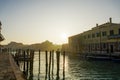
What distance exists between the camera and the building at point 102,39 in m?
45.3

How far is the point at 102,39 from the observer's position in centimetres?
5159

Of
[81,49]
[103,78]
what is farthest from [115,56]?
[81,49]

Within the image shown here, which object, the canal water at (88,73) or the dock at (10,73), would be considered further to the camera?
the canal water at (88,73)

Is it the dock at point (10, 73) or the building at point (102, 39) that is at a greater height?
the building at point (102, 39)

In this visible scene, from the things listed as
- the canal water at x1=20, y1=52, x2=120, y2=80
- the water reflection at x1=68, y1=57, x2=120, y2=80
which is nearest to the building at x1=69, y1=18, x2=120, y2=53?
the canal water at x1=20, y1=52, x2=120, y2=80

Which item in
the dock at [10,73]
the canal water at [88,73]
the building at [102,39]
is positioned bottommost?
the canal water at [88,73]

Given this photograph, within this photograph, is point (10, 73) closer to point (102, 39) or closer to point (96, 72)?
point (96, 72)

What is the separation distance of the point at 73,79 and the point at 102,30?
30.8 metres

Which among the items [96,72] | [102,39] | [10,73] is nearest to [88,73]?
[96,72]

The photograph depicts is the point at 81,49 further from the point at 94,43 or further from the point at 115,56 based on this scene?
the point at 115,56

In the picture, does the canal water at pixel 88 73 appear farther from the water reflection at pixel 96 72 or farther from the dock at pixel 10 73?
the dock at pixel 10 73

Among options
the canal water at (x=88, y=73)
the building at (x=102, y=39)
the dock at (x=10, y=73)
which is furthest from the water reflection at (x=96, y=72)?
the building at (x=102, y=39)

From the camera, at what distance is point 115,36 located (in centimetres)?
4450

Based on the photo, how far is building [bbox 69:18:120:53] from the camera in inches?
1785
